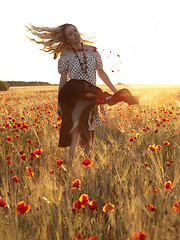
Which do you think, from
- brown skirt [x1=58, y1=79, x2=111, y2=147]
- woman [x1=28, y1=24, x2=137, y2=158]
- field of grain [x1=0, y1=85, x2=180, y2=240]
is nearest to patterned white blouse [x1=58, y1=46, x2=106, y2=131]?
woman [x1=28, y1=24, x2=137, y2=158]

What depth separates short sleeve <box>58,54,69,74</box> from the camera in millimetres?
2981

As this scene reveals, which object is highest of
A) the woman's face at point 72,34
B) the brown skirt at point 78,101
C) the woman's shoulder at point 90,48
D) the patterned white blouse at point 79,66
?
the woman's face at point 72,34

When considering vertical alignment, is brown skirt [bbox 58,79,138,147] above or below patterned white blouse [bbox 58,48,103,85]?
below

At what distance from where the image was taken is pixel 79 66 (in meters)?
2.89

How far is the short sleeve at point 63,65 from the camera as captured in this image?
9.78 feet

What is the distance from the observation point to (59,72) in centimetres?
307

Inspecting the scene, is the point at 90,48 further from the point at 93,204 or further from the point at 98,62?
the point at 93,204

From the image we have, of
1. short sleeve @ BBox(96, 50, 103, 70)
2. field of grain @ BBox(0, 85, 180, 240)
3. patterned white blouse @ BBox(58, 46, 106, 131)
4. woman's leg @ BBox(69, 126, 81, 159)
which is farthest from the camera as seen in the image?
short sleeve @ BBox(96, 50, 103, 70)

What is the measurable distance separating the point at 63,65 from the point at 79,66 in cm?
23

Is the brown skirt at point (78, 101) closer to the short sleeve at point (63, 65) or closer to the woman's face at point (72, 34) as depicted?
the short sleeve at point (63, 65)

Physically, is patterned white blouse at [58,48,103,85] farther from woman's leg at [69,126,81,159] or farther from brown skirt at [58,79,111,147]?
woman's leg at [69,126,81,159]

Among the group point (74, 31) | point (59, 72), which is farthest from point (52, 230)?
point (74, 31)

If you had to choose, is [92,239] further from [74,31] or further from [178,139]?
[74,31]

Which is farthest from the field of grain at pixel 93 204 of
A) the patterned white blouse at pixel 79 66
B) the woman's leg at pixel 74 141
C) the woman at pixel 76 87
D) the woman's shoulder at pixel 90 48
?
the woman's shoulder at pixel 90 48
